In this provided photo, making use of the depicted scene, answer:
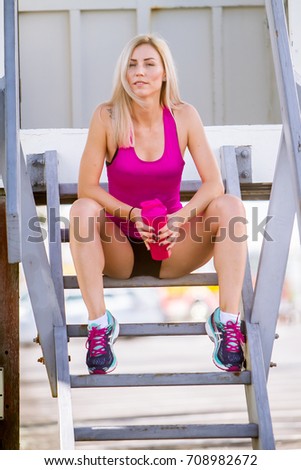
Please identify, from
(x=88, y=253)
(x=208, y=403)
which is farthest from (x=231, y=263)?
(x=208, y=403)

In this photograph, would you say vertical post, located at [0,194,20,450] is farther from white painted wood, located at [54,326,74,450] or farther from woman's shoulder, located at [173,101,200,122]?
woman's shoulder, located at [173,101,200,122]

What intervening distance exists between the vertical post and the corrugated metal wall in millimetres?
930

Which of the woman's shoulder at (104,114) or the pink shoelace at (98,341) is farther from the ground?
the woman's shoulder at (104,114)

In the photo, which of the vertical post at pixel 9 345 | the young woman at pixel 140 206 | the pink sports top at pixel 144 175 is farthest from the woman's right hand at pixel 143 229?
the vertical post at pixel 9 345

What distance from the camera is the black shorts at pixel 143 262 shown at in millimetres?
3324

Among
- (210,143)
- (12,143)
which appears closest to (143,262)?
(12,143)

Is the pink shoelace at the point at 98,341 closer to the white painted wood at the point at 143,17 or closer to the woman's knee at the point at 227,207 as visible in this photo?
the woman's knee at the point at 227,207

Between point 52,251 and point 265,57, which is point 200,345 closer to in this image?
point 265,57

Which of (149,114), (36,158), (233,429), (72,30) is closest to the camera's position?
(233,429)

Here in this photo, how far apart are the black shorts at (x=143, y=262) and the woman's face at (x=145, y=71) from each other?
580 millimetres

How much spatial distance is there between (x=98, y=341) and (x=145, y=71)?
1.05 metres

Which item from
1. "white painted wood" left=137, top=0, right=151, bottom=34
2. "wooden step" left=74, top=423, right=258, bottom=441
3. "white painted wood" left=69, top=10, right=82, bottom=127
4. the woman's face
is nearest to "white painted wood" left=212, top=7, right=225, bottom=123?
"white painted wood" left=137, top=0, right=151, bottom=34

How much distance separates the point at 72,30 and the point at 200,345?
814cm

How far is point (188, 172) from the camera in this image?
168 inches
